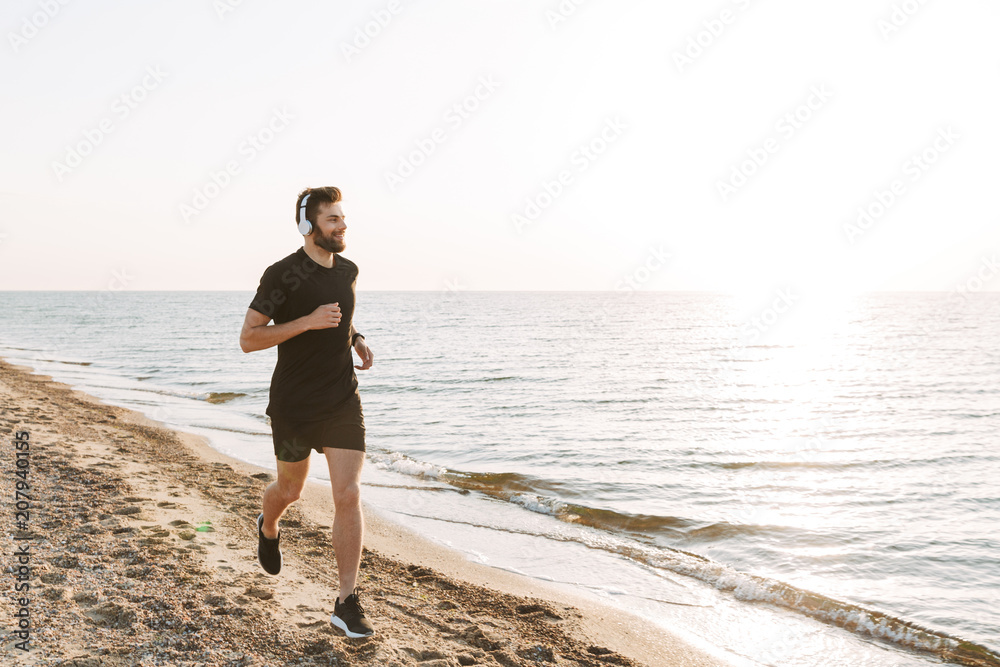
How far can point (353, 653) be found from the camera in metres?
3.28

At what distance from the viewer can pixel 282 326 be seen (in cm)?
320

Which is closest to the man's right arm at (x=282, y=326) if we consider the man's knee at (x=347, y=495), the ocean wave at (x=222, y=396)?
the man's knee at (x=347, y=495)

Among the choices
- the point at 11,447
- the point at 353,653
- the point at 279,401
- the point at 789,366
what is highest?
the point at 789,366

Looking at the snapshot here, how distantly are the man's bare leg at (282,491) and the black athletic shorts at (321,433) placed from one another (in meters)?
0.10

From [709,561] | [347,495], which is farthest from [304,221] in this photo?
[709,561]

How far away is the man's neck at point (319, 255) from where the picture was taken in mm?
3361

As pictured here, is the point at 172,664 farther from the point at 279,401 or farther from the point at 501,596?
the point at 501,596

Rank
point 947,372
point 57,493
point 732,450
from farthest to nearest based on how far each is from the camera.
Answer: point 947,372 < point 732,450 < point 57,493

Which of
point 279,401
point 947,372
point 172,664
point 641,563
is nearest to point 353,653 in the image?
point 172,664

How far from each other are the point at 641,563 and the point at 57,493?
5381mm

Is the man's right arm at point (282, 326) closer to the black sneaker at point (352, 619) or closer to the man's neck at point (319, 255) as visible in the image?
the man's neck at point (319, 255)

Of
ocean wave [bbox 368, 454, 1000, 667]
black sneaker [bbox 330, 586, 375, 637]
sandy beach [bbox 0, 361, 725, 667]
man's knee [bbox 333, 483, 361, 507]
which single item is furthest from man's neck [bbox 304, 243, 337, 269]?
ocean wave [bbox 368, 454, 1000, 667]

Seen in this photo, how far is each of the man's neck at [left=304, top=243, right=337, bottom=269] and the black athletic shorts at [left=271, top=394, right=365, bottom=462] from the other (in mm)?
748

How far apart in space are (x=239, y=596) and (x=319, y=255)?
216 cm
